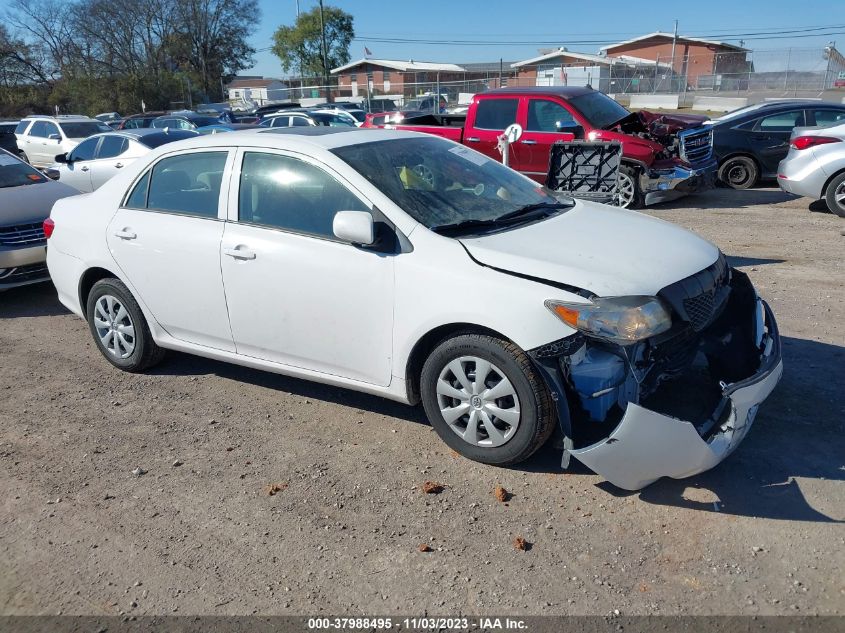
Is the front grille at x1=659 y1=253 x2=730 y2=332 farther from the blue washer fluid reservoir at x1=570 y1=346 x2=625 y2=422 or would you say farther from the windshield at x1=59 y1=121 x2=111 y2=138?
the windshield at x1=59 y1=121 x2=111 y2=138

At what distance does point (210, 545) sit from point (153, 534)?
12.8 inches

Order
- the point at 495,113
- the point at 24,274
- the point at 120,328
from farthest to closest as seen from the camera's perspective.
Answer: the point at 495,113, the point at 24,274, the point at 120,328

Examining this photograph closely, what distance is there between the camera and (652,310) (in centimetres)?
345

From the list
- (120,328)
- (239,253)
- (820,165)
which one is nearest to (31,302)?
(120,328)

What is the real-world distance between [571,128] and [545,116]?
55 cm

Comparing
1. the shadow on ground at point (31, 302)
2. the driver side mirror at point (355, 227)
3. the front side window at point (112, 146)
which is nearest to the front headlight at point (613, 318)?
the driver side mirror at point (355, 227)

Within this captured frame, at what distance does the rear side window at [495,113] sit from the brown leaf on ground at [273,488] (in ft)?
28.8

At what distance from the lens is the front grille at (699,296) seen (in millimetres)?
3559

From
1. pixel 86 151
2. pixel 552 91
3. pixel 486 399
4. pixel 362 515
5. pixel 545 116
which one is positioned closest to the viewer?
pixel 362 515

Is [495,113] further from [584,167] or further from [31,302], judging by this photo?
[31,302]

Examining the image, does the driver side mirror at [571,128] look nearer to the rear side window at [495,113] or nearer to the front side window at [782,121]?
the rear side window at [495,113]

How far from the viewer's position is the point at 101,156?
506 inches

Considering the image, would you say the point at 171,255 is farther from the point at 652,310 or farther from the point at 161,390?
the point at 652,310

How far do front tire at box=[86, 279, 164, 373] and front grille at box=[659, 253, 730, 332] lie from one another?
→ 3635 millimetres
